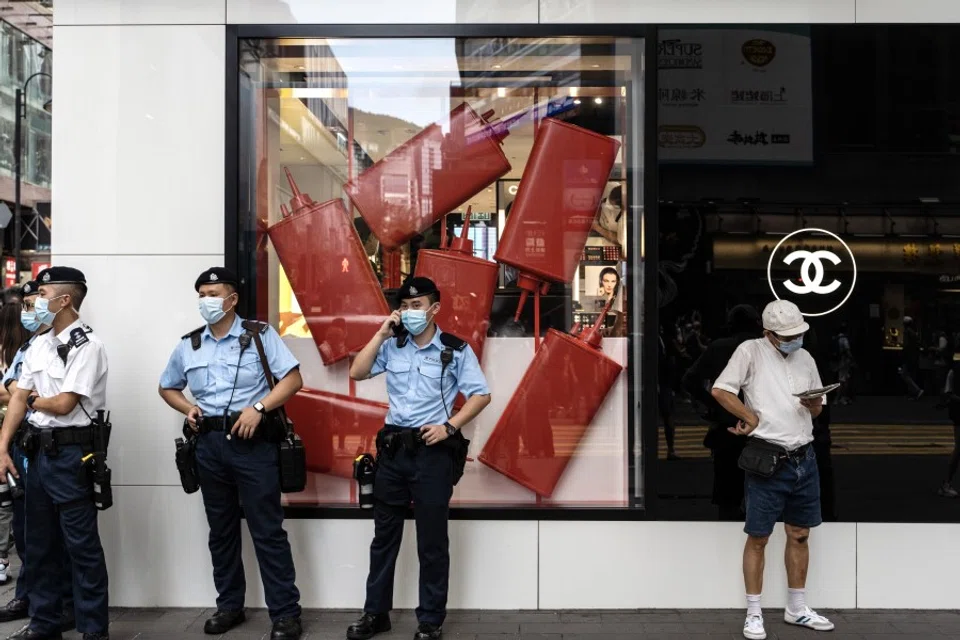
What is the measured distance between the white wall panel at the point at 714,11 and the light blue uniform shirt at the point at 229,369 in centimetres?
270

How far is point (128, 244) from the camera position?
17.9ft

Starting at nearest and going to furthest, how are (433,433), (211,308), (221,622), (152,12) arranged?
(433,433) < (211,308) < (221,622) < (152,12)

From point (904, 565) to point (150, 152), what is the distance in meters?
5.34

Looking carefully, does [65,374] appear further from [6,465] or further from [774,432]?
[774,432]

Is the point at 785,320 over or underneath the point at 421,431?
over

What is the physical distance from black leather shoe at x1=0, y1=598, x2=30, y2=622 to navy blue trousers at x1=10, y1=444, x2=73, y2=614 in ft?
0.09

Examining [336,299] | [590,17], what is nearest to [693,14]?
[590,17]

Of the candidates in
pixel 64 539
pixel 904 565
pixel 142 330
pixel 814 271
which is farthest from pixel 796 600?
pixel 142 330

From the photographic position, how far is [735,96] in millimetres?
5402

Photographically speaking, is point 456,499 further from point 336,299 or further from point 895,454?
point 895,454

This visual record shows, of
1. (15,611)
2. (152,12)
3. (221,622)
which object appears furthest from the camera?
(152,12)

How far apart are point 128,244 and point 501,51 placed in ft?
8.69

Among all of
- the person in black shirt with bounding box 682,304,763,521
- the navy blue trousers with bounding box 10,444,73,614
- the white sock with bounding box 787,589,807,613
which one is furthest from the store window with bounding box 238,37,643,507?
the navy blue trousers with bounding box 10,444,73,614

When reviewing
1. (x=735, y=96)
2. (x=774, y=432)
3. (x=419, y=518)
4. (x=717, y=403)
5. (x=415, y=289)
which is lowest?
(x=419, y=518)
